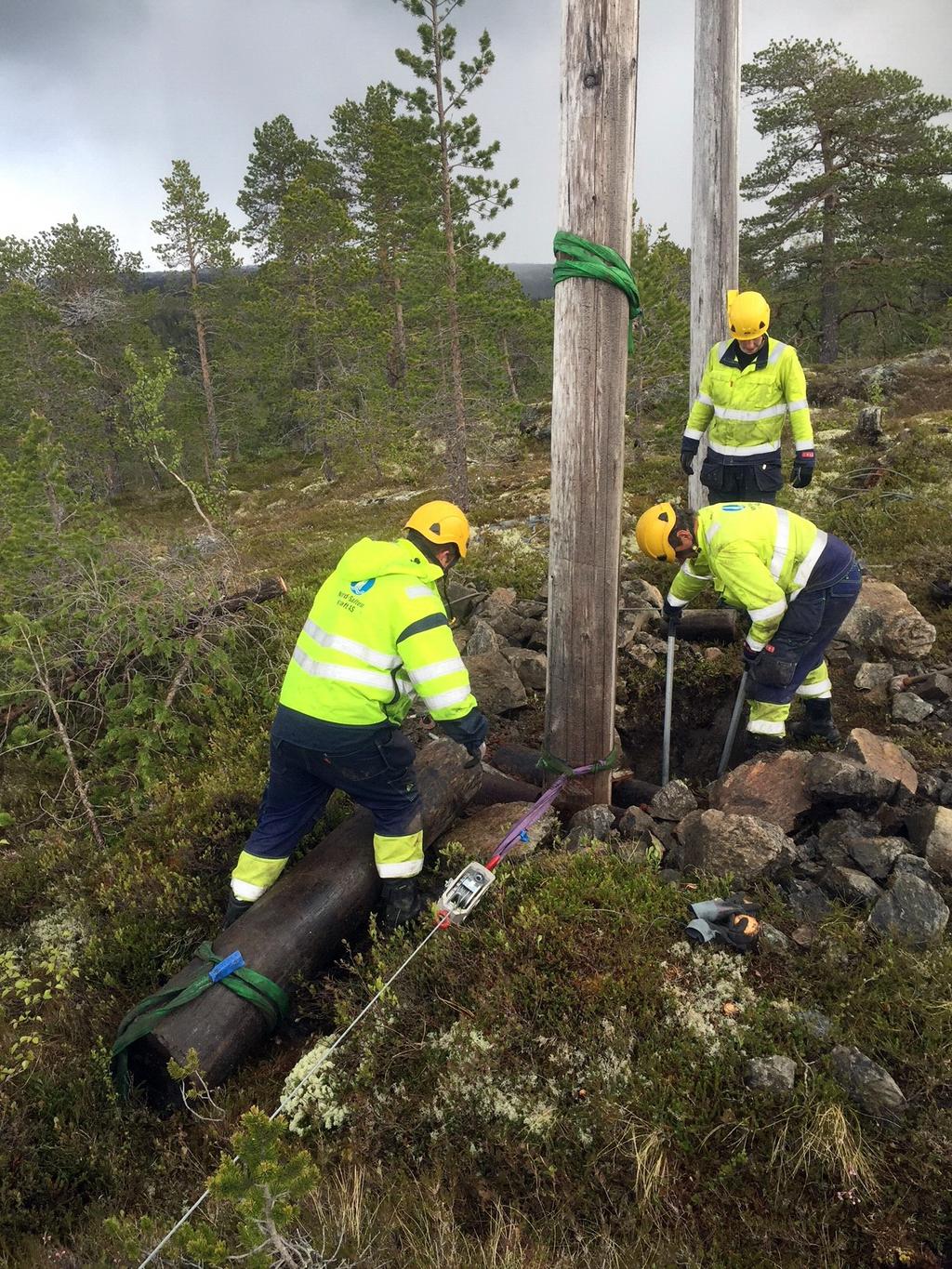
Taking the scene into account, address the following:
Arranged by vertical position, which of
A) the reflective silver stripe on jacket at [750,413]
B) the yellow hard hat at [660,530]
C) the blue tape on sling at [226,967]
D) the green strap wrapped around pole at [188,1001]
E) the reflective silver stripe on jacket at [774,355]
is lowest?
the green strap wrapped around pole at [188,1001]

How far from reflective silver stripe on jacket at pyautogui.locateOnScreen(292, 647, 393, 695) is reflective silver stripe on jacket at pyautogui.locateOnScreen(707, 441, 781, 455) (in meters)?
3.93

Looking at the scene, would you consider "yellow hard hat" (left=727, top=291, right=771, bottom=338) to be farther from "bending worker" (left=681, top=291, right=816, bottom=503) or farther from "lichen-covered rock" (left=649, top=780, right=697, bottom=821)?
"lichen-covered rock" (left=649, top=780, right=697, bottom=821)

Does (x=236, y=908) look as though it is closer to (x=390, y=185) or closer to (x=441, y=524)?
(x=441, y=524)

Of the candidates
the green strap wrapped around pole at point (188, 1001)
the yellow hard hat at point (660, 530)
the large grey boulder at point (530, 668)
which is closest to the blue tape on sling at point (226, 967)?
the green strap wrapped around pole at point (188, 1001)

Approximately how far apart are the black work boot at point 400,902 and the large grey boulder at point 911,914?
7.12 feet

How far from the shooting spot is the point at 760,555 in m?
4.23

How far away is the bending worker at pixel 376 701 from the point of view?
3.37m

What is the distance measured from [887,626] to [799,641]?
154 cm

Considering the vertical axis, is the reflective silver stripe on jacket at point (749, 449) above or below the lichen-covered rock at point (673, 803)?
above

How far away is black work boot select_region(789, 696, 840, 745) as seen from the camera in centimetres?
469

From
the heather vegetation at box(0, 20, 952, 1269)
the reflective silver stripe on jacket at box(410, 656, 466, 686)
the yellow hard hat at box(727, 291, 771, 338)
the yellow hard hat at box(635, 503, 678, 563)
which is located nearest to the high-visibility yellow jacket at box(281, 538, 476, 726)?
the reflective silver stripe on jacket at box(410, 656, 466, 686)

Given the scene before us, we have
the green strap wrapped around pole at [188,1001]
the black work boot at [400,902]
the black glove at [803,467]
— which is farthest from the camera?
the black glove at [803,467]

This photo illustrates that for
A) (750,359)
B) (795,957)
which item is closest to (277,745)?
(795,957)

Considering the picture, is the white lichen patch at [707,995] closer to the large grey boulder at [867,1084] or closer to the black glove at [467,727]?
the large grey boulder at [867,1084]
